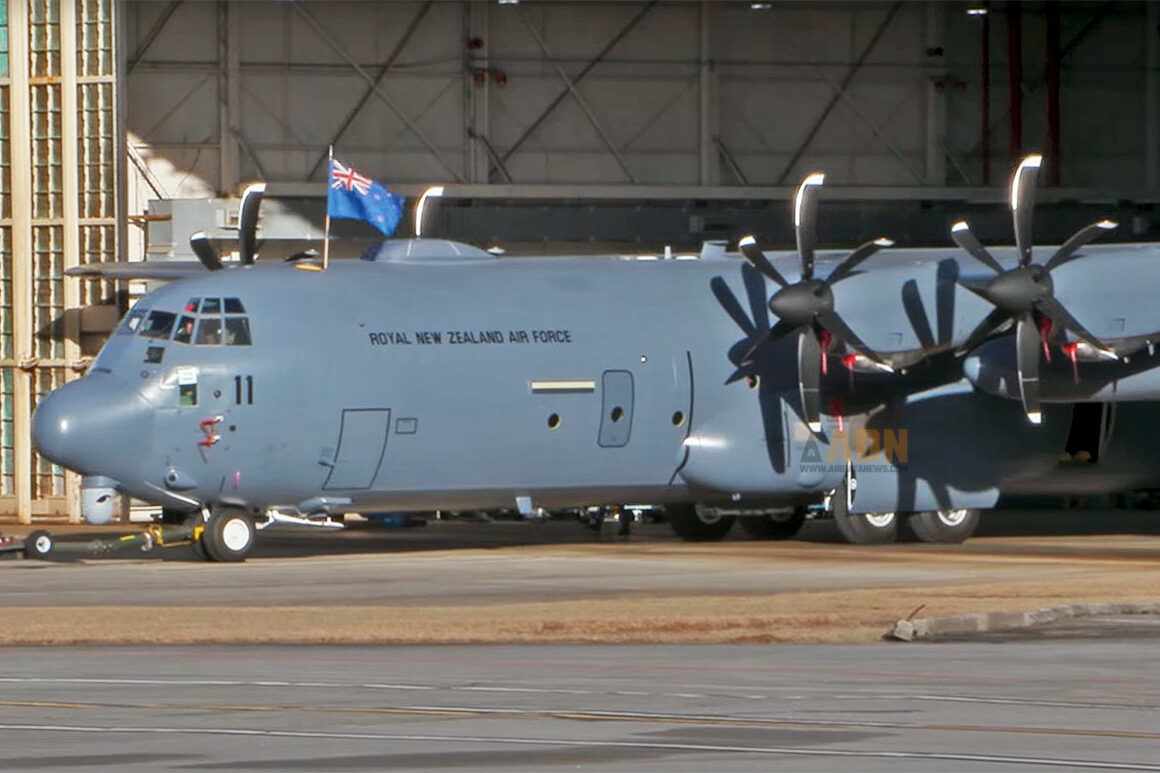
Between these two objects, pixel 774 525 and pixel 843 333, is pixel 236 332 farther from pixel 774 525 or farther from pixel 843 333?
pixel 774 525

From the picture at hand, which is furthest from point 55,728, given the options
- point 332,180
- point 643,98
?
point 643,98

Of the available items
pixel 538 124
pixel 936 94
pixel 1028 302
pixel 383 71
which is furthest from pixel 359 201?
pixel 936 94

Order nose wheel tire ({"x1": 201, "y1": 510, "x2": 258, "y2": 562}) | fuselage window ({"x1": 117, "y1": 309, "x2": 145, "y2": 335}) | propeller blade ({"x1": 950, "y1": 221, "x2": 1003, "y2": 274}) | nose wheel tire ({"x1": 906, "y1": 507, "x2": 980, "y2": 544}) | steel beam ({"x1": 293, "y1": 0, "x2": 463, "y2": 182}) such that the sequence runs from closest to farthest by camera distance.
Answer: nose wheel tire ({"x1": 201, "y1": 510, "x2": 258, "y2": 562}) → fuselage window ({"x1": 117, "y1": 309, "x2": 145, "y2": 335}) → propeller blade ({"x1": 950, "y1": 221, "x2": 1003, "y2": 274}) → nose wheel tire ({"x1": 906, "y1": 507, "x2": 980, "y2": 544}) → steel beam ({"x1": 293, "y1": 0, "x2": 463, "y2": 182})

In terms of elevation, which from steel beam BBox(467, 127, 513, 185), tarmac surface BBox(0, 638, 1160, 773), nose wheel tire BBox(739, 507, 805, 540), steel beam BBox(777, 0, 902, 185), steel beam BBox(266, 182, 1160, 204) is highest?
steel beam BBox(777, 0, 902, 185)

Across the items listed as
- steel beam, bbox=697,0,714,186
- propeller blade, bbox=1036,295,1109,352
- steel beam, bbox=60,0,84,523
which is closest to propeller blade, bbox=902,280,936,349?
propeller blade, bbox=1036,295,1109,352

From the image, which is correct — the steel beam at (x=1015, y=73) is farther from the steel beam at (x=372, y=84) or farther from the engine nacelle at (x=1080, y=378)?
the engine nacelle at (x=1080, y=378)

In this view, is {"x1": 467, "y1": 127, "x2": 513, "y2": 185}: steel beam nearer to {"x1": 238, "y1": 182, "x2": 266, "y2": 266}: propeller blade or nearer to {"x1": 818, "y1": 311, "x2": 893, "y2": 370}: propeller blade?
{"x1": 238, "y1": 182, "x2": 266, "y2": 266}: propeller blade

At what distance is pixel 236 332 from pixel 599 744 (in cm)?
1727

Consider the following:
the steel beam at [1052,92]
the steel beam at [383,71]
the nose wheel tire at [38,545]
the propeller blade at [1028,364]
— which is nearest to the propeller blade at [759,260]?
the propeller blade at [1028,364]

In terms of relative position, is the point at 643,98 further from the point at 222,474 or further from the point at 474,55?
the point at 222,474

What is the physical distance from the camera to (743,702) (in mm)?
13703

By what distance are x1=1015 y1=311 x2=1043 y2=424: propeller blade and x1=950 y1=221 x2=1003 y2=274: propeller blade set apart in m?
1.49

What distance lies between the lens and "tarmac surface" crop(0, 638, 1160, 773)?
11172 mm

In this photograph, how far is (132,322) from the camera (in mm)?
28531
